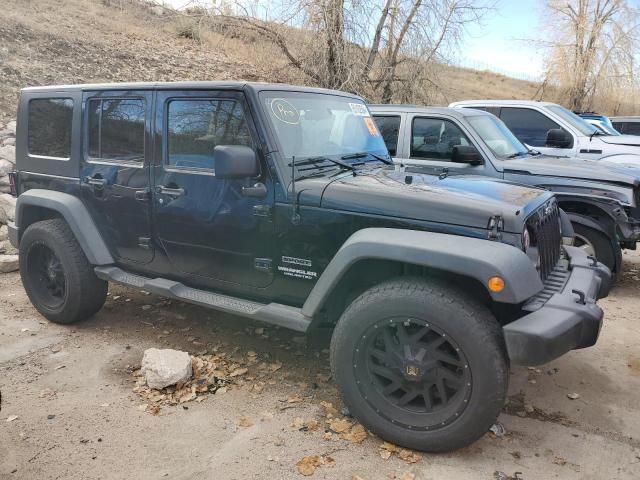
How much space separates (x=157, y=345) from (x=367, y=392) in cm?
203

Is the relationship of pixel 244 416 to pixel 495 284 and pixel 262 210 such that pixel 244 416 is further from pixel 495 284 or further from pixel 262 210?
pixel 495 284

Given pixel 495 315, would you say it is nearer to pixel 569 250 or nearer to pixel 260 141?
pixel 569 250

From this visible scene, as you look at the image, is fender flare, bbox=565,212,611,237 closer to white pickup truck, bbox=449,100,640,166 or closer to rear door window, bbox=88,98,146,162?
white pickup truck, bbox=449,100,640,166

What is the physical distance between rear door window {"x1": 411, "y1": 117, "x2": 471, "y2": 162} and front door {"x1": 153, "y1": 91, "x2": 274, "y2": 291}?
3164 mm

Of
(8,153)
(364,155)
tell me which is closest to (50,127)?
(364,155)

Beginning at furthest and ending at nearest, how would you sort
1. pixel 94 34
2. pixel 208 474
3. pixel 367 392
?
pixel 94 34 < pixel 367 392 < pixel 208 474

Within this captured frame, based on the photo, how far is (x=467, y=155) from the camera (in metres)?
5.62

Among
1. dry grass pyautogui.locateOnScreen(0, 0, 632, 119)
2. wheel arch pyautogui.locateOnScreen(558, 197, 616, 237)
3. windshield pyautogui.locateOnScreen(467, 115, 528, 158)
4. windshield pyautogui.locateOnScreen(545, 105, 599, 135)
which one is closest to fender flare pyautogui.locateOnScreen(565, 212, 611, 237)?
wheel arch pyautogui.locateOnScreen(558, 197, 616, 237)

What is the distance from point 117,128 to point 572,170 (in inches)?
175

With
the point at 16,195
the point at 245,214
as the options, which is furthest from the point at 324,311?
the point at 16,195

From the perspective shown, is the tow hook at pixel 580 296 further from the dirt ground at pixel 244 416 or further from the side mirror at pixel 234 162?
the side mirror at pixel 234 162

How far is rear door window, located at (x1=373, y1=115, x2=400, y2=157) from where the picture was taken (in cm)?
623

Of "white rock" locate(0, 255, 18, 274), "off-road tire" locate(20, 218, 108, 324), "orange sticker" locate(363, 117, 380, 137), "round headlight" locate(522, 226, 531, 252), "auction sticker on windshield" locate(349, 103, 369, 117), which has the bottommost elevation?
"white rock" locate(0, 255, 18, 274)

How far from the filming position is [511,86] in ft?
150
